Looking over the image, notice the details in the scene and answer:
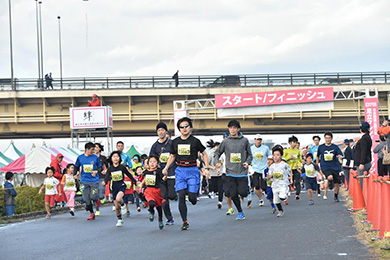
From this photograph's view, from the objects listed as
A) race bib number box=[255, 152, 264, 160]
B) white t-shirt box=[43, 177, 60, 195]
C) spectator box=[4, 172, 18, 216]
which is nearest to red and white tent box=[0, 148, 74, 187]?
spectator box=[4, 172, 18, 216]

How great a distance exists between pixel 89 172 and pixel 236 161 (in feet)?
13.6

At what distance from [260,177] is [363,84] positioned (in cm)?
2662

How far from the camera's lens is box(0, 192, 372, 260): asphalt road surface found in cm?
817

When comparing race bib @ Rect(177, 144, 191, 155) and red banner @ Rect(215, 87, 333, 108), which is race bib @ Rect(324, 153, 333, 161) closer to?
race bib @ Rect(177, 144, 191, 155)

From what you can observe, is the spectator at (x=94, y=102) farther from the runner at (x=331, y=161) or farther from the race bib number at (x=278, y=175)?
the race bib number at (x=278, y=175)

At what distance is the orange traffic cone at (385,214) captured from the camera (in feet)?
26.4

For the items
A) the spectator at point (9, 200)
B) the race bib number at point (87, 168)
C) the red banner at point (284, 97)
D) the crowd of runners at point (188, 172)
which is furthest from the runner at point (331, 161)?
the red banner at point (284, 97)

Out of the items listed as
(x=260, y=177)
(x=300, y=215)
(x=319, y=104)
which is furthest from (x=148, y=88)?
(x=300, y=215)

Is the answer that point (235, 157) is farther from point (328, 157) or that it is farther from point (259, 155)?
point (328, 157)

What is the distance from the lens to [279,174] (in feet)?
45.9

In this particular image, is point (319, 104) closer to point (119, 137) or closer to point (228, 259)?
point (119, 137)

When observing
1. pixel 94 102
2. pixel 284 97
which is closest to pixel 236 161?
pixel 284 97

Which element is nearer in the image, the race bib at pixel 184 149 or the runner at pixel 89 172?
the race bib at pixel 184 149

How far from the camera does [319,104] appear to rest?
123 feet
